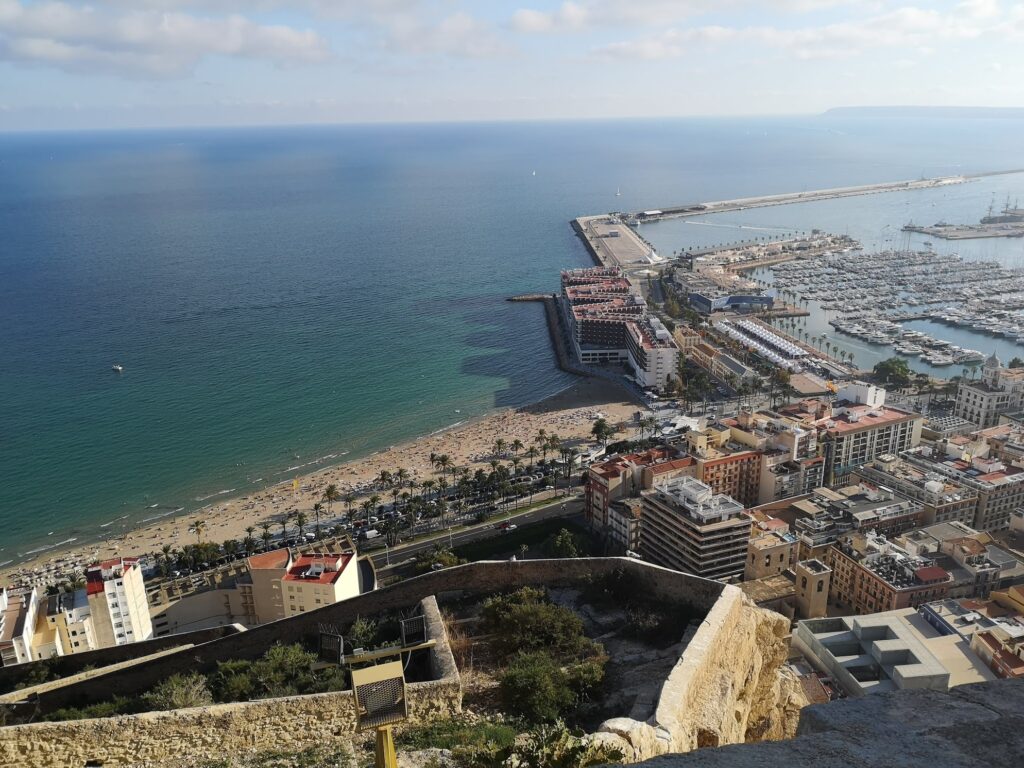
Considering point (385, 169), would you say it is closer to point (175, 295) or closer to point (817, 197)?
point (817, 197)

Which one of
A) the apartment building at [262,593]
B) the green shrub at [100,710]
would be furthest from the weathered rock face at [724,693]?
the apartment building at [262,593]

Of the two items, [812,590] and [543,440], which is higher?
[812,590]

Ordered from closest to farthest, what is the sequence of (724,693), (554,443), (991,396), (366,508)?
(724,693) < (366,508) < (554,443) < (991,396)

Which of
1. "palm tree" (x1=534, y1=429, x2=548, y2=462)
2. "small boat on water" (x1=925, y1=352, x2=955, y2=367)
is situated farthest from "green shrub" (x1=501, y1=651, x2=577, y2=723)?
"small boat on water" (x1=925, y1=352, x2=955, y2=367)

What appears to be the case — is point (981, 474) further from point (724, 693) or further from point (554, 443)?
point (724, 693)

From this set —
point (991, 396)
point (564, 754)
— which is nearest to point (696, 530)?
point (564, 754)

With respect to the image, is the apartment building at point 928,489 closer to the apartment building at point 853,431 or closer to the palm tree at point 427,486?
the apartment building at point 853,431
